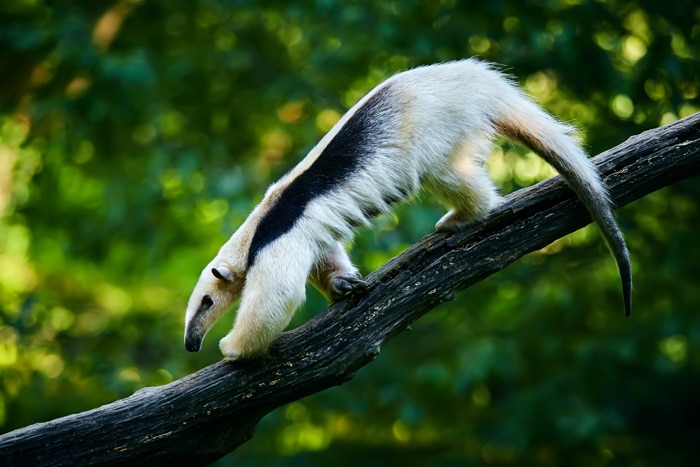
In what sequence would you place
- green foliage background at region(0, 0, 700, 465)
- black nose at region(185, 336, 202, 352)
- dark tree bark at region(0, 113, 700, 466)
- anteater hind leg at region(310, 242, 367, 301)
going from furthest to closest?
green foliage background at region(0, 0, 700, 465) → black nose at region(185, 336, 202, 352) → anteater hind leg at region(310, 242, 367, 301) → dark tree bark at region(0, 113, 700, 466)

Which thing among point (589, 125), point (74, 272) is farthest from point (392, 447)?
point (74, 272)

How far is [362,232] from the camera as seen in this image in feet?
23.0

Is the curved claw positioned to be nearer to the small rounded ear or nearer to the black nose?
the small rounded ear

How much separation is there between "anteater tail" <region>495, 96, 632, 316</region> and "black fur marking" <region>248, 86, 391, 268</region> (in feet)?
2.20

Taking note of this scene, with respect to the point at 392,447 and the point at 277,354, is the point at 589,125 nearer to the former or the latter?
the point at 392,447

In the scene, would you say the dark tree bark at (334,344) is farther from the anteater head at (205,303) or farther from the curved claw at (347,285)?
the anteater head at (205,303)

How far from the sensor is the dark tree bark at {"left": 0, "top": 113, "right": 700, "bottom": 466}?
13.1 ft

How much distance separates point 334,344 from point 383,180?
0.82m

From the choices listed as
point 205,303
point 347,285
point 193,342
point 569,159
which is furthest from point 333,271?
point 569,159

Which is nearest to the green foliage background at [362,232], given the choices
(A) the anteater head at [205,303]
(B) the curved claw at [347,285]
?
(A) the anteater head at [205,303]

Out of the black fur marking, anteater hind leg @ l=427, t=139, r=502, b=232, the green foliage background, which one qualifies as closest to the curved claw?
the black fur marking

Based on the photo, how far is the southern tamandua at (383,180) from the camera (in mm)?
4062

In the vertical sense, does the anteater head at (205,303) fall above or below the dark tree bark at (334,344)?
above

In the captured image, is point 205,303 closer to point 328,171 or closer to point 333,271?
point 333,271
